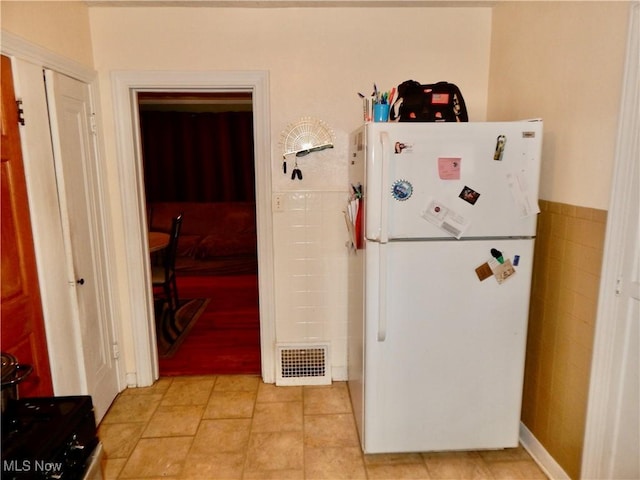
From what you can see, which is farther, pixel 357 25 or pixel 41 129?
pixel 357 25

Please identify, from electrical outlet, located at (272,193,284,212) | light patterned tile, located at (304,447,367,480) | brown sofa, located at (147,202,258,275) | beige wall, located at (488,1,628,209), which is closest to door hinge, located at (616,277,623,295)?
beige wall, located at (488,1,628,209)

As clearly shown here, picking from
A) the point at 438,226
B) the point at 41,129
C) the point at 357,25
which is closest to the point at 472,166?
the point at 438,226

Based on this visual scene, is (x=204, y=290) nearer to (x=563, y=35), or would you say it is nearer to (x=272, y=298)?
(x=272, y=298)

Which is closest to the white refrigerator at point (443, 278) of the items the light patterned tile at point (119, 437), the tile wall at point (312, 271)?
the tile wall at point (312, 271)

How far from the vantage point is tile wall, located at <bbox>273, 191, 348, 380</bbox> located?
262 cm

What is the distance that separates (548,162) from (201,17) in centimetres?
204

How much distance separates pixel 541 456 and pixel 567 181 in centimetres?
133

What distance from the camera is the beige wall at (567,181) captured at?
5.23 feet

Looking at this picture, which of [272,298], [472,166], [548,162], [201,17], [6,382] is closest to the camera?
[6,382]

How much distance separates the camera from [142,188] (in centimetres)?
266

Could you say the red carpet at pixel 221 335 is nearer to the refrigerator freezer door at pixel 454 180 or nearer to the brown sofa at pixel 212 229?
the brown sofa at pixel 212 229

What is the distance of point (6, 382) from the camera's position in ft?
3.73

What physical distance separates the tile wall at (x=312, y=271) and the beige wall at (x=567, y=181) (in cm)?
113

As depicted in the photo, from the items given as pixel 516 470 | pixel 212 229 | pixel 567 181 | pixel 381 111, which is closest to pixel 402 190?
pixel 381 111
